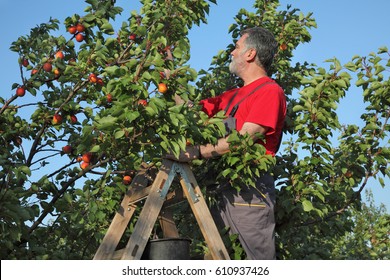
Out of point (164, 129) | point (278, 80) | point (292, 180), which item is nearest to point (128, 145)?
point (164, 129)

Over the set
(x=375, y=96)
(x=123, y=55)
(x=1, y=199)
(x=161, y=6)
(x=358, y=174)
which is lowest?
(x=1, y=199)

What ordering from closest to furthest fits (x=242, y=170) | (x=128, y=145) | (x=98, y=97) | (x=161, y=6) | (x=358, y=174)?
(x=128, y=145), (x=242, y=170), (x=98, y=97), (x=161, y=6), (x=358, y=174)

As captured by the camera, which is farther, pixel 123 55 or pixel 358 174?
pixel 358 174

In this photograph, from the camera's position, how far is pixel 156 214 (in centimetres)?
413

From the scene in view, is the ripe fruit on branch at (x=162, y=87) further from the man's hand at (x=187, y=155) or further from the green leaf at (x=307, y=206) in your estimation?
the green leaf at (x=307, y=206)

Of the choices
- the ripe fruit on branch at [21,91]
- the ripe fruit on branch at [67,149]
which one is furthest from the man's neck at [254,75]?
the ripe fruit on branch at [21,91]

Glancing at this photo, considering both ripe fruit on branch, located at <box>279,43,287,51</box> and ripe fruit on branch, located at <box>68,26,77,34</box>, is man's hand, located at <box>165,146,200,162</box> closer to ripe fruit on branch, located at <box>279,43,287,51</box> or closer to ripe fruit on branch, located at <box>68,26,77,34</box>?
ripe fruit on branch, located at <box>68,26,77,34</box>

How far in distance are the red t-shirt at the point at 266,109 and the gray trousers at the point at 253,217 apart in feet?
1.16

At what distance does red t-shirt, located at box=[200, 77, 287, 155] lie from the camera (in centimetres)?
458

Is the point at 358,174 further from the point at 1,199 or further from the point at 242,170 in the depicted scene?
the point at 1,199

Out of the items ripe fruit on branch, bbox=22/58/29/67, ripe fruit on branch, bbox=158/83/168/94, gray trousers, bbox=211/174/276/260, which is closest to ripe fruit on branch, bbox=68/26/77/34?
ripe fruit on branch, bbox=22/58/29/67

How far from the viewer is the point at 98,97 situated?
557cm

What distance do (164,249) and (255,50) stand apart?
76.8 inches

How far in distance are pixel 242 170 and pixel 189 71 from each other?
92 centimetres
